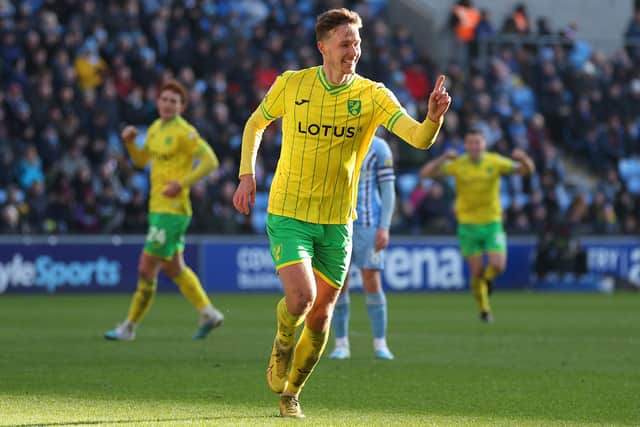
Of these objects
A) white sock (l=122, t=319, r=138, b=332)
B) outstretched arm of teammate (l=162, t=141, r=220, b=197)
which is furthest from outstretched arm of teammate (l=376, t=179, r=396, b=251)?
white sock (l=122, t=319, r=138, b=332)

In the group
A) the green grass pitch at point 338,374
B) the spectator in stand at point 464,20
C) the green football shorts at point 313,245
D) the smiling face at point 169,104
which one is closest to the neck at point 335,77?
the green football shorts at point 313,245

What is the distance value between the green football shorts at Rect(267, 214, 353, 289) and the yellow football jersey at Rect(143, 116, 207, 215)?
→ 19.0 feet

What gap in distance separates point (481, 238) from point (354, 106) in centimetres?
1041

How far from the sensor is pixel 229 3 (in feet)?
96.1

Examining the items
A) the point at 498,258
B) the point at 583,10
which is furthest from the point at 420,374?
the point at 583,10

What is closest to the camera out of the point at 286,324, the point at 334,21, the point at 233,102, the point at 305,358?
the point at 334,21

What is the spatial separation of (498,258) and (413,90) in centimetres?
1266

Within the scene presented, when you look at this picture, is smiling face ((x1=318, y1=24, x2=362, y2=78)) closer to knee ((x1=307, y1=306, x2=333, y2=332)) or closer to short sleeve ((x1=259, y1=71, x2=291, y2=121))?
short sleeve ((x1=259, y1=71, x2=291, y2=121))

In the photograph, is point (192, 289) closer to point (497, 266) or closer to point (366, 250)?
point (366, 250)

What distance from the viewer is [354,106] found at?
8.15 meters

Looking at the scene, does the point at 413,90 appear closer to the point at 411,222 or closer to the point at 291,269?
the point at 411,222

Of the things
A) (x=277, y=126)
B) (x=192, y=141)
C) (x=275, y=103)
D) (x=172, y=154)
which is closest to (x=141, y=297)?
(x=172, y=154)

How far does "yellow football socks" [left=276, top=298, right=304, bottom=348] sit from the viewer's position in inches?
315

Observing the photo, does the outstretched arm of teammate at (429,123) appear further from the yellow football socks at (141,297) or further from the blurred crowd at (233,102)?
the blurred crowd at (233,102)
